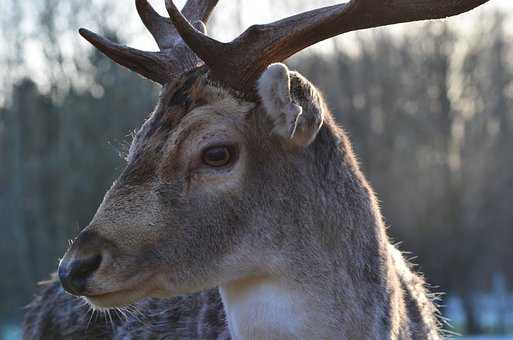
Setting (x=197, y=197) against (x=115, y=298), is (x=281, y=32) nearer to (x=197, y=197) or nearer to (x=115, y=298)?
(x=197, y=197)

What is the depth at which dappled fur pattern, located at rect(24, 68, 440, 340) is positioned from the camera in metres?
4.41

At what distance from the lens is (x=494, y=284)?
3253 cm

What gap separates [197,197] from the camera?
435 cm

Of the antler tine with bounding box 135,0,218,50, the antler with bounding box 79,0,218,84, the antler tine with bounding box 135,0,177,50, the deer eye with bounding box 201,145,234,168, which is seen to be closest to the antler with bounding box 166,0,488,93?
the deer eye with bounding box 201,145,234,168

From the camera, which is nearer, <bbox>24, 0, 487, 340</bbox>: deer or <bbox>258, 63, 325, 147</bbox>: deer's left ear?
<bbox>24, 0, 487, 340</bbox>: deer

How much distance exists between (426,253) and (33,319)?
22818mm

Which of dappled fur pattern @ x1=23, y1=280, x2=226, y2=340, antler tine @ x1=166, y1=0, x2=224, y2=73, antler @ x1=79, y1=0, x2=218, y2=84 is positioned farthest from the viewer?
dappled fur pattern @ x1=23, y1=280, x2=226, y2=340

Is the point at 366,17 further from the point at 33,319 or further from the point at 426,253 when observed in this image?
the point at 426,253

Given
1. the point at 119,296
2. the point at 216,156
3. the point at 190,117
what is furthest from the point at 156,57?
the point at 119,296

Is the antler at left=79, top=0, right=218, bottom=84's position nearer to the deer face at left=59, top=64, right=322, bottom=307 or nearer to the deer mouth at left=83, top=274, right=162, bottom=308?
the deer face at left=59, top=64, right=322, bottom=307

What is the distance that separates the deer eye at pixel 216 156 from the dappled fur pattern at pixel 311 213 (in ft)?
0.43

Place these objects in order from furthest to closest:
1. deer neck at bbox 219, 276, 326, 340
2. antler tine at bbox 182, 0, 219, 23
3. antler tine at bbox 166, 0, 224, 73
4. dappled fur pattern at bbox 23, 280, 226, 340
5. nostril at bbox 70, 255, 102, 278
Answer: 1. antler tine at bbox 182, 0, 219, 23
2. dappled fur pattern at bbox 23, 280, 226, 340
3. antler tine at bbox 166, 0, 224, 73
4. deer neck at bbox 219, 276, 326, 340
5. nostril at bbox 70, 255, 102, 278

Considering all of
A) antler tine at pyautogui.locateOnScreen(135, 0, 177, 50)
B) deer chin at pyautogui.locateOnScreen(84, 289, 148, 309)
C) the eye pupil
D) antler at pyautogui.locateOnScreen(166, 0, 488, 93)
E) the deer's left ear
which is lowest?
deer chin at pyautogui.locateOnScreen(84, 289, 148, 309)

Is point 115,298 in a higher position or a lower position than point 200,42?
lower
